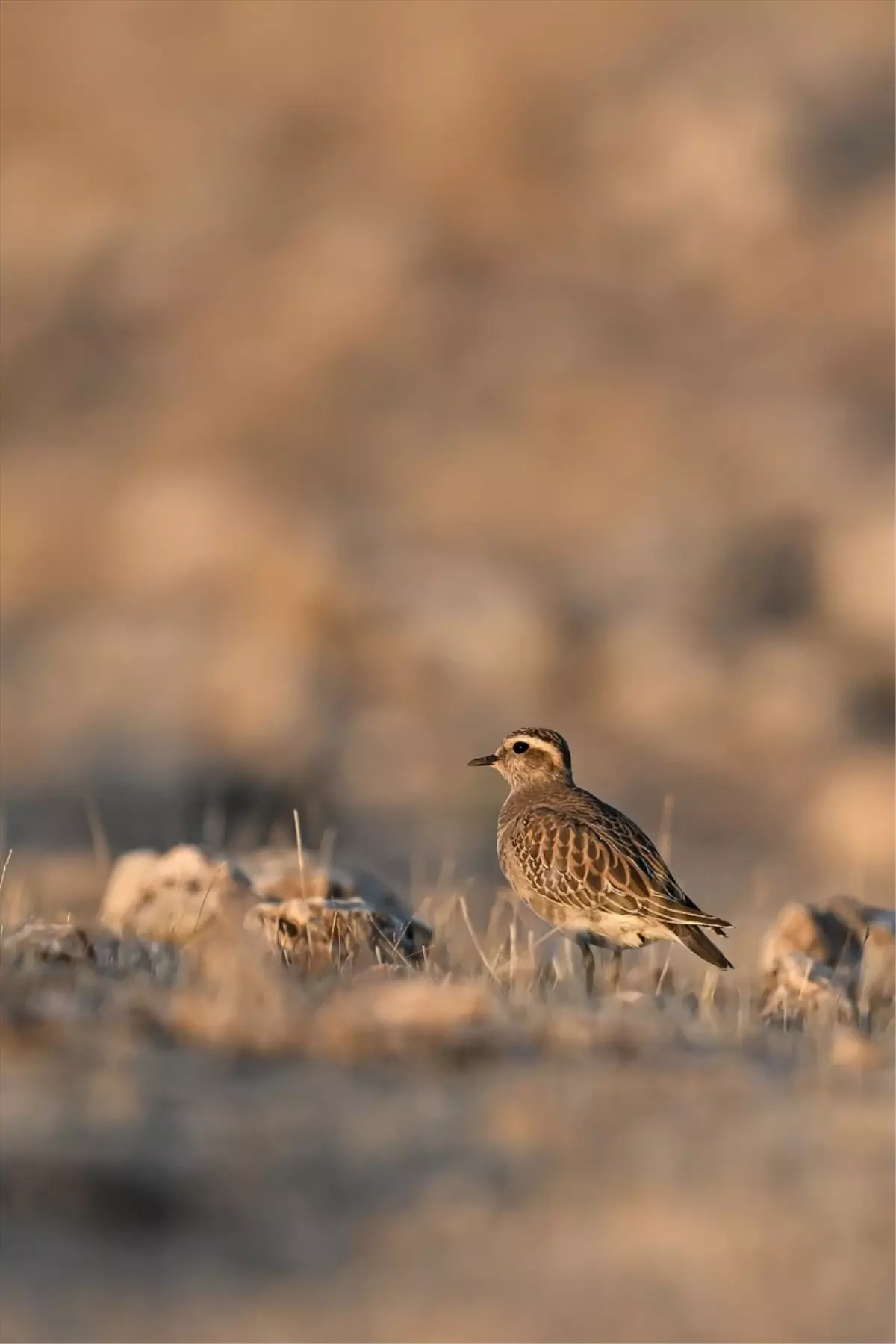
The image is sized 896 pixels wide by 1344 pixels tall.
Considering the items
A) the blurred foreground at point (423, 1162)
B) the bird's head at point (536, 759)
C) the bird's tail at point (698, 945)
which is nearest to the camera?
the blurred foreground at point (423, 1162)

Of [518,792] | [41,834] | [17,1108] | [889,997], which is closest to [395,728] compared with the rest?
[41,834]

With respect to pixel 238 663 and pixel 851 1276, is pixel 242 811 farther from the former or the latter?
pixel 851 1276

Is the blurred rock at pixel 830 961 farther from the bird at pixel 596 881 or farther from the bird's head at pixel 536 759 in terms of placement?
the bird's head at pixel 536 759

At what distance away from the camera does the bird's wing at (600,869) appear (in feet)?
26.5

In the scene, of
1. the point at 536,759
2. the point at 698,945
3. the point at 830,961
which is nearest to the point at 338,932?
the point at 698,945

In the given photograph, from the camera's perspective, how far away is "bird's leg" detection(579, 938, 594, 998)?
23.1 feet

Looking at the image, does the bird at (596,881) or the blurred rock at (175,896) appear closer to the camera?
the blurred rock at (175,896)

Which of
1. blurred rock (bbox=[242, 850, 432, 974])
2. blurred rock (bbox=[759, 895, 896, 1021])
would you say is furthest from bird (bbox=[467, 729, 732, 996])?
blurred rock (bbox=[242, 850, 432, 974])

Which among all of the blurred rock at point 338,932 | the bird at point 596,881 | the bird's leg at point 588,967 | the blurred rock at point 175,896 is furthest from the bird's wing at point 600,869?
the blurred rock at point 175,896

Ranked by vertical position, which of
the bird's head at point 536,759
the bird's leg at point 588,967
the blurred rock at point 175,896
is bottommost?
the bird's leg at point 588,967

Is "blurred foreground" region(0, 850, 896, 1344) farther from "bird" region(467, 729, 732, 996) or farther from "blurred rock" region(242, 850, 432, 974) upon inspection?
"bird" region(467, 729, 732, 996)

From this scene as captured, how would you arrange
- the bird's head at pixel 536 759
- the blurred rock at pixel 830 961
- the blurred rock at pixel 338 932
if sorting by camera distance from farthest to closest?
the bird's head at pixel 536 759
the blurred rock at pixel 338 932
the blurred rock at pixel 830 961

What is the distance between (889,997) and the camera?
24.4ft

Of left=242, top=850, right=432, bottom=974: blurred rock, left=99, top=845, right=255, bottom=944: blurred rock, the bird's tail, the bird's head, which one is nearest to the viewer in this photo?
left=242, top=850, right=432, bottom=974: blurred rock
